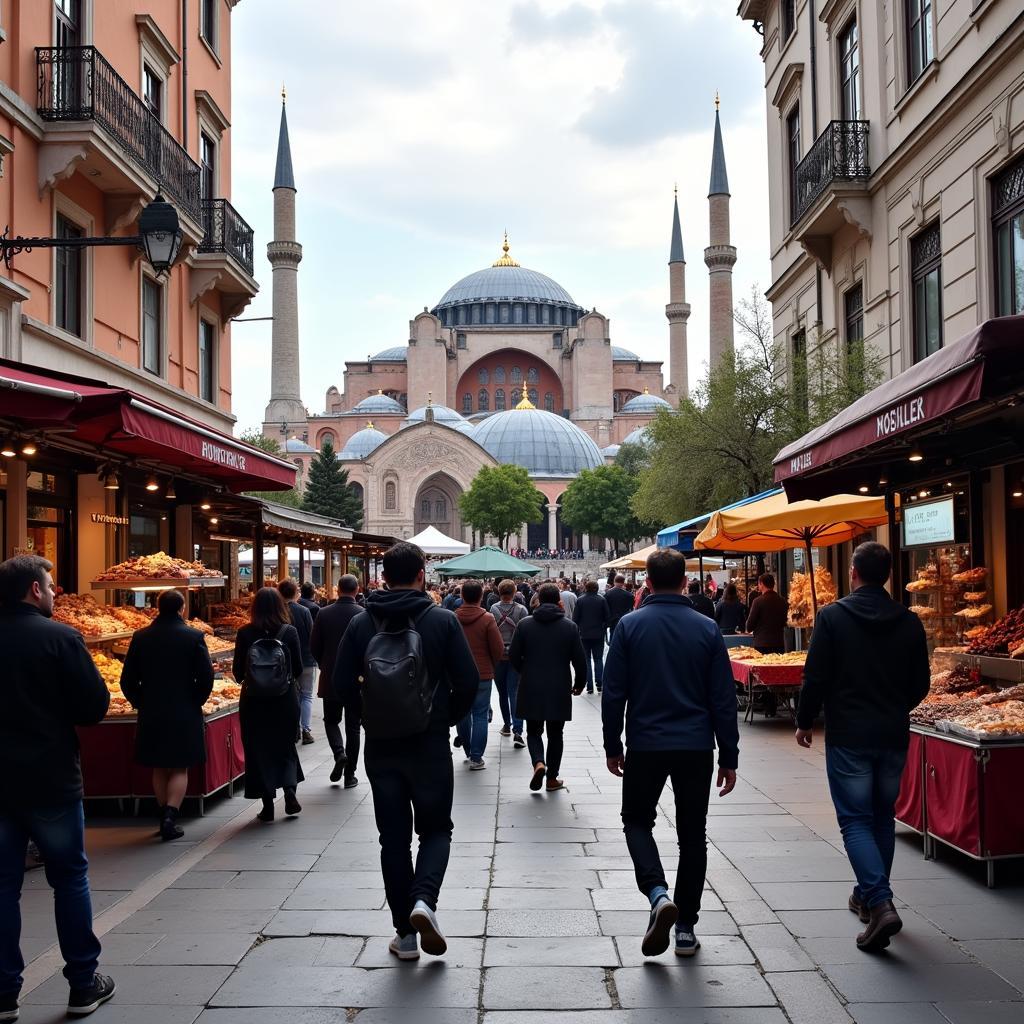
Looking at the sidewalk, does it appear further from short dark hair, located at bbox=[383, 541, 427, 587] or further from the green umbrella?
the green umbrella

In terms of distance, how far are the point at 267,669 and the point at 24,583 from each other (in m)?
3.58

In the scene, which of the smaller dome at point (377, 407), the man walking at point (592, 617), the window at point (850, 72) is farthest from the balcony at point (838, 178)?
the smaller dome at point (377, 407)

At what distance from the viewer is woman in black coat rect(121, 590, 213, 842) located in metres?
7.70

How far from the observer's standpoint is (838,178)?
54.9 ft

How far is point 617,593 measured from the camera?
64.4 feet

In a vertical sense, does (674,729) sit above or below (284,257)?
below

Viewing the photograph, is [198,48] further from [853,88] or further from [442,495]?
[442,495]

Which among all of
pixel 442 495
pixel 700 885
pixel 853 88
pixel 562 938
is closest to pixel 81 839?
pixel 562 938

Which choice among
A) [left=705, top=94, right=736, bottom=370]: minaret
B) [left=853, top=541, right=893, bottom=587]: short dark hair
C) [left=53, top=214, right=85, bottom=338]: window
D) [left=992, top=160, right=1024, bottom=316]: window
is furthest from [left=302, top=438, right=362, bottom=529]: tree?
[left=853, top=541, right=893, bottom=587]: short dark hair

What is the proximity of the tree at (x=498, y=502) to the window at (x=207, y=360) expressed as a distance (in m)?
52.7

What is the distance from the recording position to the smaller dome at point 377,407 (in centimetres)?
9769

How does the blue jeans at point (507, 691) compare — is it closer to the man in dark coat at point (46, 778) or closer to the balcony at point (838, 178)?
the man in dark coat at point (46, 778)

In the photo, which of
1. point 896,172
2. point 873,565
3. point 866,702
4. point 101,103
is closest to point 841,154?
point 896,172

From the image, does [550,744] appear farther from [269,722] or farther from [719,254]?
[719,254]
